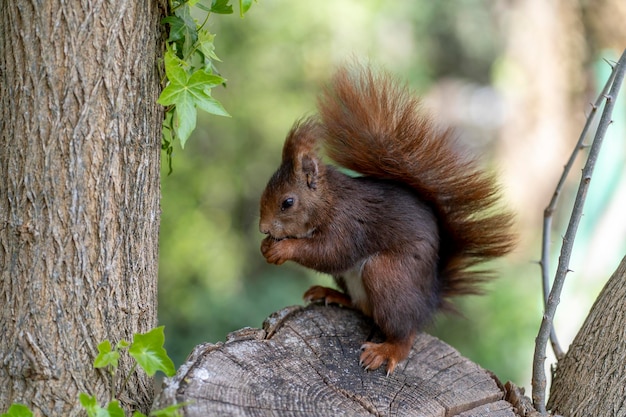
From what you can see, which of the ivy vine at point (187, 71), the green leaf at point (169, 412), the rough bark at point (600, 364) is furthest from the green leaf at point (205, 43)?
the rough bark at point (600, 364)

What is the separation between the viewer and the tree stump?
4.38 ft

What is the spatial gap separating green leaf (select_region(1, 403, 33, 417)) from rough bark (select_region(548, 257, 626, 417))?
1.16 m

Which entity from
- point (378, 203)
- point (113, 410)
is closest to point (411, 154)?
point (378, 203)

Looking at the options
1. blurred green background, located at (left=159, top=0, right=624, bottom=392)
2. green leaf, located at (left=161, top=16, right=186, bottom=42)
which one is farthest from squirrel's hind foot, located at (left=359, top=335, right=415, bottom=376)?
blurred green background, located at (left=159, top=0, right=624, bottom=392)

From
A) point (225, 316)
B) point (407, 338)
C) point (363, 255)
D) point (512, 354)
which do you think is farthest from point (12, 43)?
point (512, 354)

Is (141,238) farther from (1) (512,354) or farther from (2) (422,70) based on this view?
(2) (422,70)

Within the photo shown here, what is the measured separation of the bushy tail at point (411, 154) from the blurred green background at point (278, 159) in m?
1.95

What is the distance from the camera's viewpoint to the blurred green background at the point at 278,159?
4105 mm

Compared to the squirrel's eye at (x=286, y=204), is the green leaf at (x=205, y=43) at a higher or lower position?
higher

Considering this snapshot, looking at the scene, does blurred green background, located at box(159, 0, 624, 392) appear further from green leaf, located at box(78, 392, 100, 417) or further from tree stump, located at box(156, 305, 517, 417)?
green leaf, located at box(78, 392, 100, 417)

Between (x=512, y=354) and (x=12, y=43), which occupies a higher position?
(x=512, y=354)

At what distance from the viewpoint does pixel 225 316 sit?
13.4 ft

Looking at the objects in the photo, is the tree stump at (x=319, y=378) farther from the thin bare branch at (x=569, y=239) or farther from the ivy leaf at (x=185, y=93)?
the ivy leaf at (x=185, y=93)

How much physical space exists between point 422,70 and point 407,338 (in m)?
3.70
